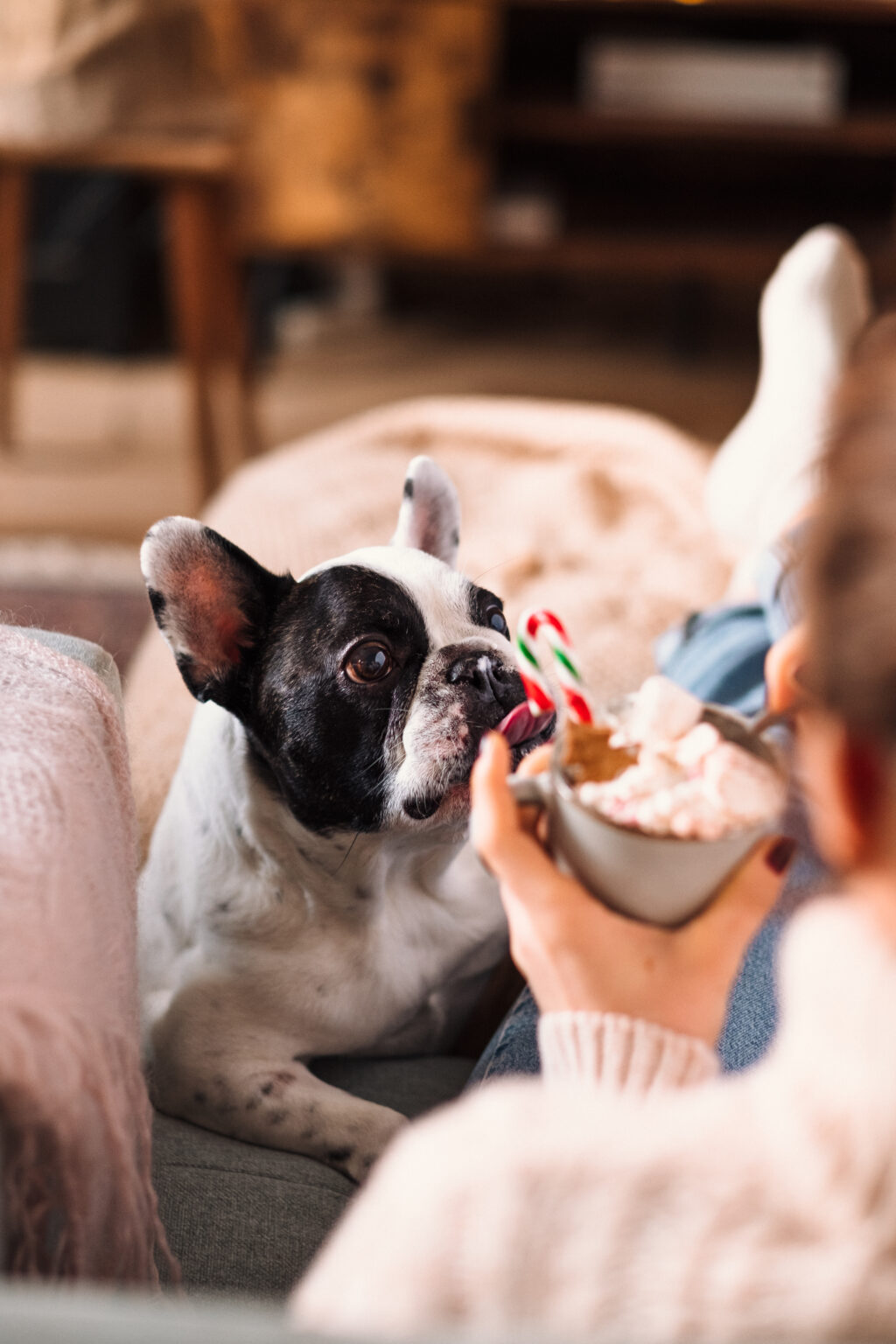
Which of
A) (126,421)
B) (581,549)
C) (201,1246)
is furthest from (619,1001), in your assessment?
(126,421)

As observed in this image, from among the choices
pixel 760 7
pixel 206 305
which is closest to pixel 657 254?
pixel 760 7

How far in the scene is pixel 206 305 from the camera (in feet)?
8.39

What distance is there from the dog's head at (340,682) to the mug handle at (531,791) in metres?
0.16

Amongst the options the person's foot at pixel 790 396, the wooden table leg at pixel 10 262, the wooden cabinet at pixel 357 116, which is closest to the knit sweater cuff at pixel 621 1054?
the person's foot at pixel 790 396

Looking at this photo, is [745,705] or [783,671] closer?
[783,671]

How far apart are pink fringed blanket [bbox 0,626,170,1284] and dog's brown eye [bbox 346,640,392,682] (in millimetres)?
181

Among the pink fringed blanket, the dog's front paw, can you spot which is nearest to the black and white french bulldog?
the dog's front paw

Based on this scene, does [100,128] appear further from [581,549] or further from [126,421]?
[581,549]

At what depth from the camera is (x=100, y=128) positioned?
7.48ft

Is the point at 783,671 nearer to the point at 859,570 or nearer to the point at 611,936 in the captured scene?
the point at 611,936

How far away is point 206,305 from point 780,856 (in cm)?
215

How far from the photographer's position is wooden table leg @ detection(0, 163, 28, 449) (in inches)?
98.7

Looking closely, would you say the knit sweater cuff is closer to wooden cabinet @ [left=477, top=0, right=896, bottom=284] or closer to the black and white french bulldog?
the black and white french bulldog

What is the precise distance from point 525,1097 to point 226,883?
1.49 ft
